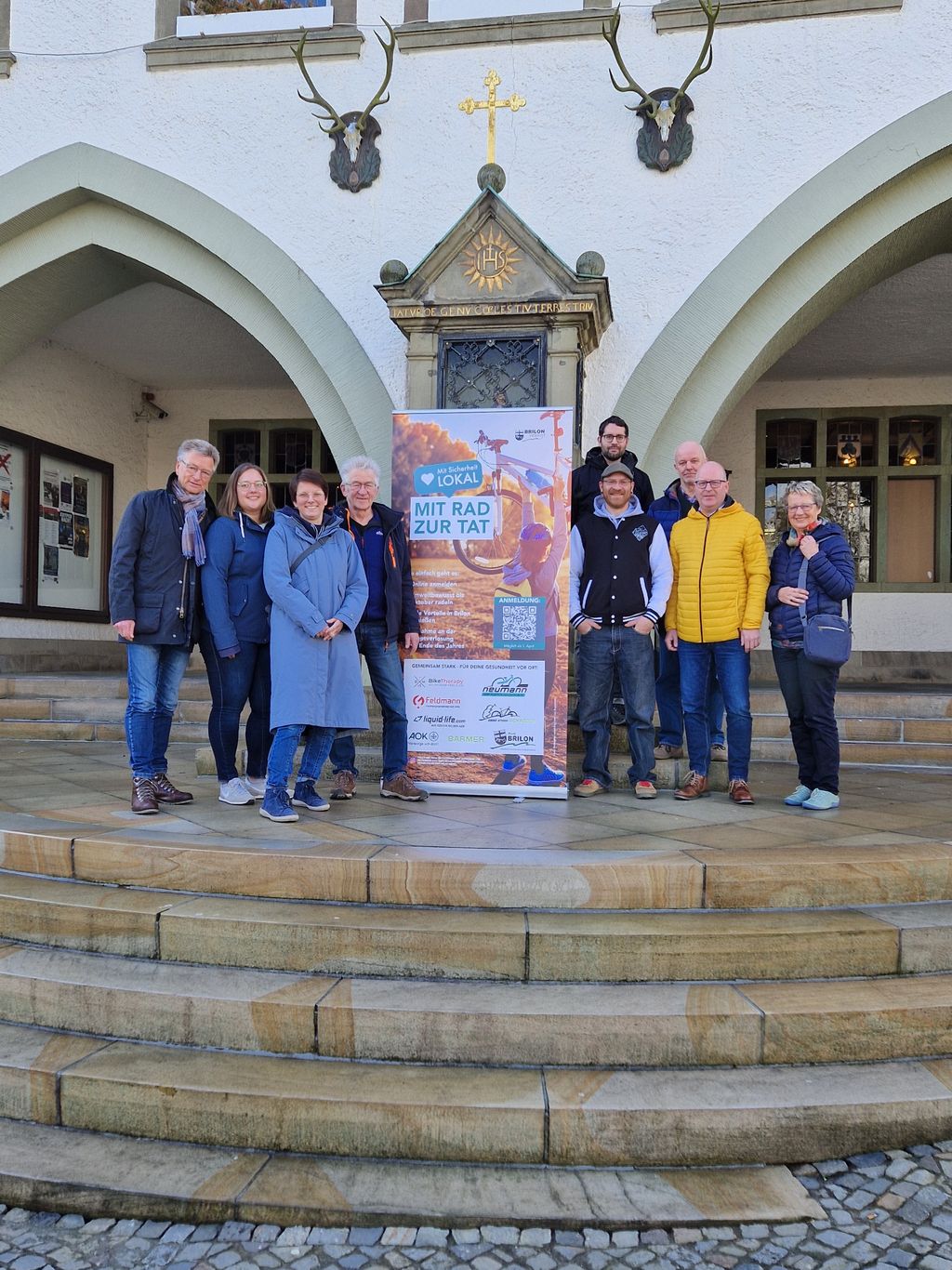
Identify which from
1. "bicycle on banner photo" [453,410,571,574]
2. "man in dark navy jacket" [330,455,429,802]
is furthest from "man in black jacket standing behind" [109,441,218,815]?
"bicycle on banner photo" [453,410,571,574]

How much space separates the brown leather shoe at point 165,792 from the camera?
179 inches

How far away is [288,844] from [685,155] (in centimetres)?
588

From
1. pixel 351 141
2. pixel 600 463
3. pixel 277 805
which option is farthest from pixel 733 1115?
pixel 351 141

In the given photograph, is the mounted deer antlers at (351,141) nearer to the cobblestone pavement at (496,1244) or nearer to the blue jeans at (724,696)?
the blue jeans at (724,696)

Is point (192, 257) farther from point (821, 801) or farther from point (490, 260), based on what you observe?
point (821, 801)

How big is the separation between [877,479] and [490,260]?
263 inches

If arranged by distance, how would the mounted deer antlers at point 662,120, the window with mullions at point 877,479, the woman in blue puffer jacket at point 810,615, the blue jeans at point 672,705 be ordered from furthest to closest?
the window with mullions at point 877,479, the mounted deer antlers at point 662,120, the blue jeans at point 672,705, the woman in blue puffer jacket at point 810,615

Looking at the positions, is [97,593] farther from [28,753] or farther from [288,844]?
[288,844]

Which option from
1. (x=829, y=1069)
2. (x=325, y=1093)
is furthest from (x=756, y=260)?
(x=325, y=1093)

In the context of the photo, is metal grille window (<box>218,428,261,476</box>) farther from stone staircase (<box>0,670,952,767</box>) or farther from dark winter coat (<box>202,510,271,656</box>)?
dark winter coat (<box>202,510,271,656</box>)

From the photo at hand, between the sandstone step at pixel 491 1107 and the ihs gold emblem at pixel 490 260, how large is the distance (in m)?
4.75

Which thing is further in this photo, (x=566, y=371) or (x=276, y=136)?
(x=276, y=136)

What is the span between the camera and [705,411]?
24.4ft

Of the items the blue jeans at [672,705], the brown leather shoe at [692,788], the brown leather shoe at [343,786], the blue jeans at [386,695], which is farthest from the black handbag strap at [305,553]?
the brown leather shoe at [692,788]
